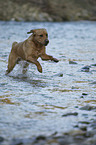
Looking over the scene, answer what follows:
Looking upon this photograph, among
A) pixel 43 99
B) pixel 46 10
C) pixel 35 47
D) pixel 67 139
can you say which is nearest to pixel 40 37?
pixel 35 47

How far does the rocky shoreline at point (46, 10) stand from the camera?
52.2 meters

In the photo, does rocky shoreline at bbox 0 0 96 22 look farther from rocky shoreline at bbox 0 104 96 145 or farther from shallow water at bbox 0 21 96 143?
rocky shoreline at bbox 0 104 96 145

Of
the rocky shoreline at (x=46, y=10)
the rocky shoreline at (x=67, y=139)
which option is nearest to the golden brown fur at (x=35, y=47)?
the rocky shoreline at (x=67, y=139)

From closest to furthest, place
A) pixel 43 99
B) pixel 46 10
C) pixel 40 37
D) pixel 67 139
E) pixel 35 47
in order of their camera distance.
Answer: pixel 67 139 < pixel 43 99 < pixel 40 37 < pixel 35 47 < pixel 46 10

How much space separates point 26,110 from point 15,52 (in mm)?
3601

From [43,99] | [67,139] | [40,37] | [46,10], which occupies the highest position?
[46,10]

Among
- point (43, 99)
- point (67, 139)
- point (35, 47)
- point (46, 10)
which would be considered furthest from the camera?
point (46, 10)

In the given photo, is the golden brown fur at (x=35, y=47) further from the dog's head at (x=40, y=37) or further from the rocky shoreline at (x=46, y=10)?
the rocky shoreline at (x=46, y=10)

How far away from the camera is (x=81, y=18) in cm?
5666

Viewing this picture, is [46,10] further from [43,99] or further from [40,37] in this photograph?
[43,99]

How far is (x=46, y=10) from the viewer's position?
5541cm

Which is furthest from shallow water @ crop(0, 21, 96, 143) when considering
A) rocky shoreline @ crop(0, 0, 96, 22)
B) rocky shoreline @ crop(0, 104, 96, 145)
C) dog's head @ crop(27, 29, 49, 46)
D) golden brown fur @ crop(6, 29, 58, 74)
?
rocky shoreline @ crop(0, 0, 96, 22)

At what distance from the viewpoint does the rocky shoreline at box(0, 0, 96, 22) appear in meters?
52.2

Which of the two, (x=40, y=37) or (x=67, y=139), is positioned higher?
(x=40, y=37)
